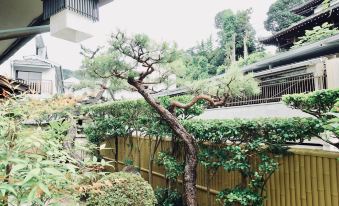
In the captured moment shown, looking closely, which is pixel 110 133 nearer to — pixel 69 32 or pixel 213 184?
pixel 213 184

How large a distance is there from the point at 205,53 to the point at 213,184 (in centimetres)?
2900

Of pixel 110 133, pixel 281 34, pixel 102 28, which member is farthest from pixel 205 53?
pixel 102 28

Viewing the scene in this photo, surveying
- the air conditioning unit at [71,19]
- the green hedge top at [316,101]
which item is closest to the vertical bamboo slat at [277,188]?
the green hedge top at [316,101]

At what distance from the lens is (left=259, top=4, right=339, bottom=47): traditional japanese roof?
12160mm

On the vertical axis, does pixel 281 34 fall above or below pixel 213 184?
above

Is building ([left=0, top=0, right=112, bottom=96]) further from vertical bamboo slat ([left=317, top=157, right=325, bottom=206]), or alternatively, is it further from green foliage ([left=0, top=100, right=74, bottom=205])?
vertical bamboo slat ([left=317, top=157, right=325, bottom=206])

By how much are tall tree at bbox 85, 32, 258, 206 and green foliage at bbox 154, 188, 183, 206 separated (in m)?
0.90

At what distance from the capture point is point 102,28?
5.63 ft

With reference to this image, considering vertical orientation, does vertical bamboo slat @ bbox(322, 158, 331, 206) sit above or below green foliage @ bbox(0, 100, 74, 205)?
below

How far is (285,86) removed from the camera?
27.0 feet

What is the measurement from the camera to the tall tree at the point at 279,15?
116 ft

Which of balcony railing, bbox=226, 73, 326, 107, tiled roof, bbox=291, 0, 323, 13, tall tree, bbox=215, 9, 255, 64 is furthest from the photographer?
tall tree, bbox=215, 9, 255, 64

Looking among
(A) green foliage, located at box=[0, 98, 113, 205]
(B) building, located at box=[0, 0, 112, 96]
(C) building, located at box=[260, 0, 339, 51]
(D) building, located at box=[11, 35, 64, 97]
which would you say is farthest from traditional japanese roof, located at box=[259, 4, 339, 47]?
(D) building, located at box=[11, 35, 64, 97]

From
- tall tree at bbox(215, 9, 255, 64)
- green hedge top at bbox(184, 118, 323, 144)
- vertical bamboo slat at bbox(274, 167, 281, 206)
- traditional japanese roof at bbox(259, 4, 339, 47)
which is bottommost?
vertical bamboo slat at bbox(274, 167, 281, 206)
